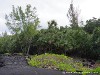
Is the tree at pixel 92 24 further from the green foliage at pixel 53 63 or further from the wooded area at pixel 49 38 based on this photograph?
the green foliage at pixel 53 63

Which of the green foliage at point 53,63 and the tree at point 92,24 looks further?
the tree at point 92,24

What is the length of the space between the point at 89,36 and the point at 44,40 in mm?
5163

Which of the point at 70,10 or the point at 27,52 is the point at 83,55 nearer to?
the point at 27,52

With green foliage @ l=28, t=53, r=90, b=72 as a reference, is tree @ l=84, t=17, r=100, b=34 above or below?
above

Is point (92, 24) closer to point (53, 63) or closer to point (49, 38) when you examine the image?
point (49, 38)

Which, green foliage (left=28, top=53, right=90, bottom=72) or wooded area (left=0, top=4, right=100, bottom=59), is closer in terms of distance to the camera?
green foliage (left=28, top=53, right=90, bottom=72)

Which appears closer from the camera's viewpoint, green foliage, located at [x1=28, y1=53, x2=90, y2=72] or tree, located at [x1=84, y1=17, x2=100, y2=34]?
green foliage, located at [x1=28, y1=53, x2=90, y2=72]

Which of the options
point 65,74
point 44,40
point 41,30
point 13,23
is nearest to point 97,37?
point 44,40

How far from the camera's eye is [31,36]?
3672cm

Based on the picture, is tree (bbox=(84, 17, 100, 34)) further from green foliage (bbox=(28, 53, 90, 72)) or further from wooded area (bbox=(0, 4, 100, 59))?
green foliage (bbox=(28, 53, 90, 72))

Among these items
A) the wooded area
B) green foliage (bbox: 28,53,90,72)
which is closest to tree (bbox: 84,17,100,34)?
the wooded area

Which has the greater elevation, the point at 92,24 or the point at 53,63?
the point at 92,24

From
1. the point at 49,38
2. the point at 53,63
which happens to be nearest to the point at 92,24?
the point at 49,38

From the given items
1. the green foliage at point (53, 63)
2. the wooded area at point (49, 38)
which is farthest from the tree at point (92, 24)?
the green foliage at point (53, 63)
